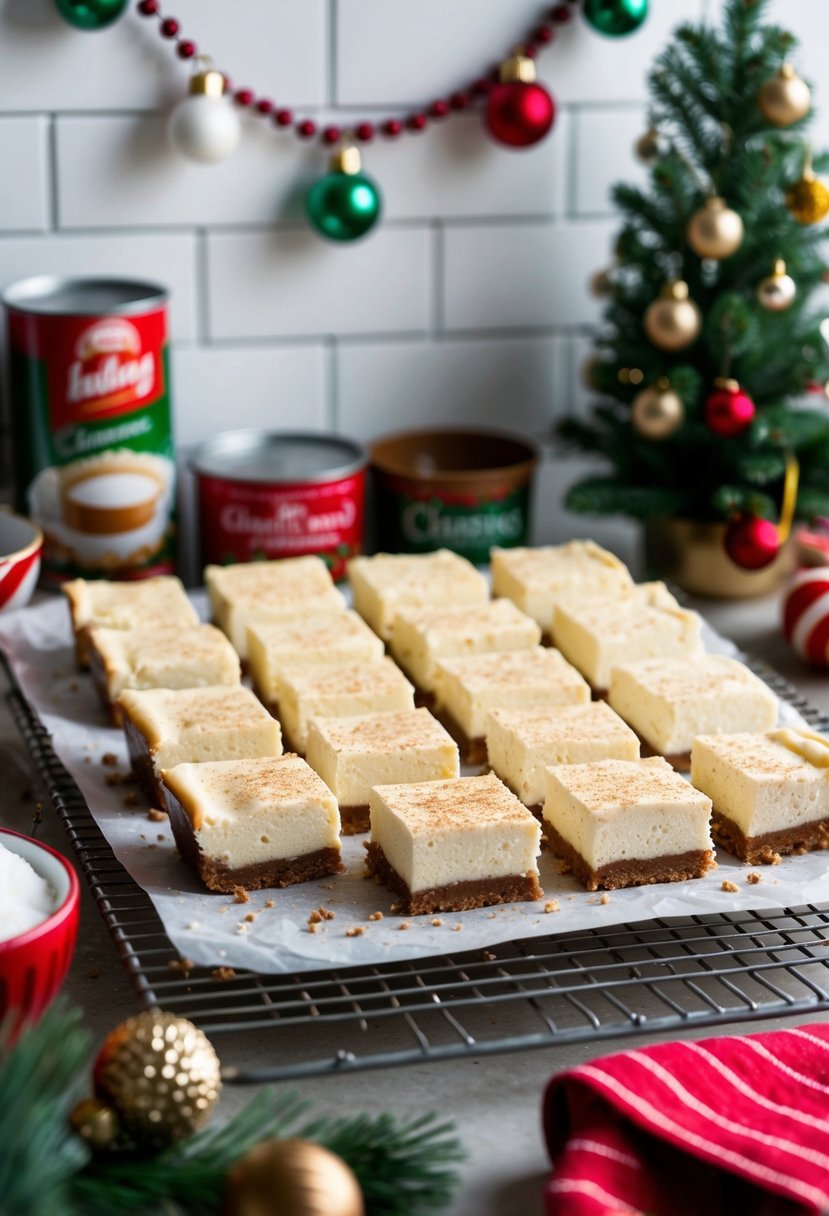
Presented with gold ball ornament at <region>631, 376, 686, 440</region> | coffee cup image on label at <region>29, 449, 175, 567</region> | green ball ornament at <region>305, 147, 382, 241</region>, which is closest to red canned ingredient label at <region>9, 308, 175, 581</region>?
coffee cup image on label at <region>29, 449, 175, 567</region>

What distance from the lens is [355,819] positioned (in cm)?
158

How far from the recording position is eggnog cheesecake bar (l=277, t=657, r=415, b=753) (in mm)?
1685

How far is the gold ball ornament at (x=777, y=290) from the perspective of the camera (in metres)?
1.98

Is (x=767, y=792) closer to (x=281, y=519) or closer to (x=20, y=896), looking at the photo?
(x=20, y=896)

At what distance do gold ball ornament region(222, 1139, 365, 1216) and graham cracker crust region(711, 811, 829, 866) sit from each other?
0.63 meters

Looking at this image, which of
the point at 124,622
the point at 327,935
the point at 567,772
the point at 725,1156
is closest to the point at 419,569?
the point at 124,622

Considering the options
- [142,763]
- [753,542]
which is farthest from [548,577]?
[142,763]

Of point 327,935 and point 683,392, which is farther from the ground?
point 683,392

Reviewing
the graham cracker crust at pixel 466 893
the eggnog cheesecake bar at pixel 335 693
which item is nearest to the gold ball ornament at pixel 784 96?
the eggnog cheesecake bar at pixel 335 693

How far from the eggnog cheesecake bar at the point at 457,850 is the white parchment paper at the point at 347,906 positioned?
0.05ft

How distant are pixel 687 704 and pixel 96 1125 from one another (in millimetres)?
825

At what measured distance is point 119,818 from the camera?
156cm

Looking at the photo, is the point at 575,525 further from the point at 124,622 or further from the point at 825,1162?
the point at 825,1162

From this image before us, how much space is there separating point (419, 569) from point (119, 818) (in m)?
0.60
